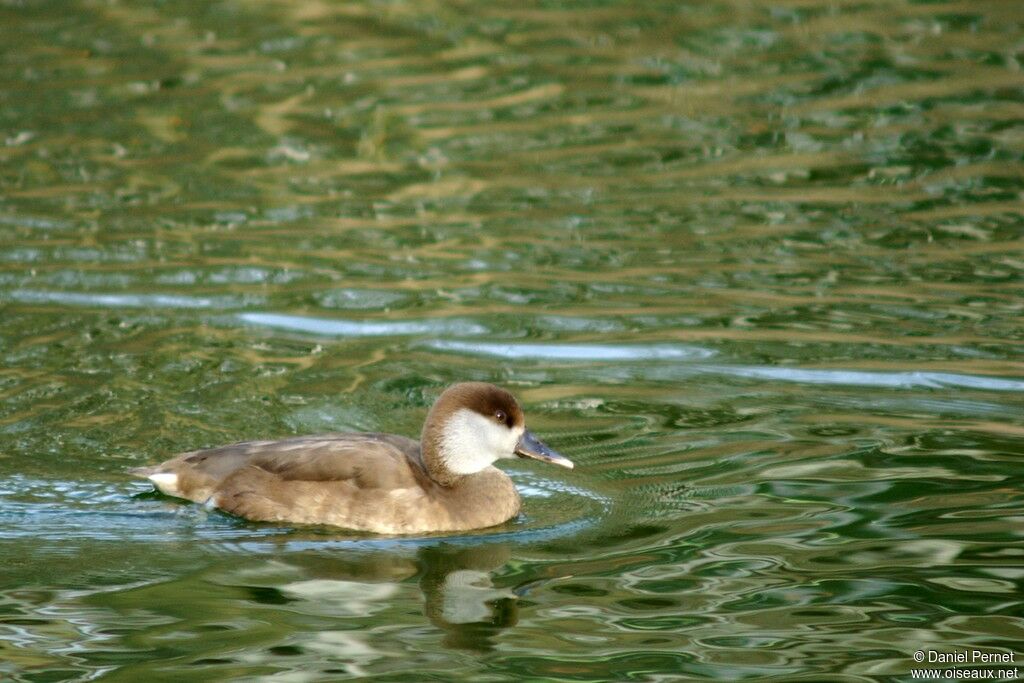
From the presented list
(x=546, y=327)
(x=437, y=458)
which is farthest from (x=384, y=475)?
(x=546, y=327)

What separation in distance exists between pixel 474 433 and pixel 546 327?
2919 millimetres

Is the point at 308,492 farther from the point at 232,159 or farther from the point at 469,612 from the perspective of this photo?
the point at 232,159

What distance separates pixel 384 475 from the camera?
26.5ft

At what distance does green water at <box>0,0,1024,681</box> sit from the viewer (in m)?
6.78

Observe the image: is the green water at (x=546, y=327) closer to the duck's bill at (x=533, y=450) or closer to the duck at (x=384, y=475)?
the duck at (x=384, y=475)

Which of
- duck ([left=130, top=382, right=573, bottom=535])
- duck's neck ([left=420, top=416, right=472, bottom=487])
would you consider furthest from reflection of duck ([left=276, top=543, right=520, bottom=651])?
duck's neck ([left=420, top=416, right=472, bottom=487])

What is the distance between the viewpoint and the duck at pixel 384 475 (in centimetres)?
805

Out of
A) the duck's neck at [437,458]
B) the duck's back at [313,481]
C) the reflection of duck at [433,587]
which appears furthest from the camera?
the duck's neck at [437,458]

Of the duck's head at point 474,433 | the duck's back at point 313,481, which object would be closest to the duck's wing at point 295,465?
the duck's back at point 313,481

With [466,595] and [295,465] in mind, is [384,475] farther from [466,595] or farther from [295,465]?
[466,595]

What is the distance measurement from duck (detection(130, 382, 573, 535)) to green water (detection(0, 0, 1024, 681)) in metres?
0.14

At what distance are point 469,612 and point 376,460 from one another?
4.82ft

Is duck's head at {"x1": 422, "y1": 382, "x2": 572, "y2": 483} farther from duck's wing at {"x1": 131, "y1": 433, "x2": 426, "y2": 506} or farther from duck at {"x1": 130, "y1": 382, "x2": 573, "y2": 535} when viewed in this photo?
duck's wing at {"x1": 131, "y1": 433, "x2": 426, "y2": 506}

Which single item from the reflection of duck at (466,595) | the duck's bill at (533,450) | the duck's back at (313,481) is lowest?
the reflection of duck at (466,595)
